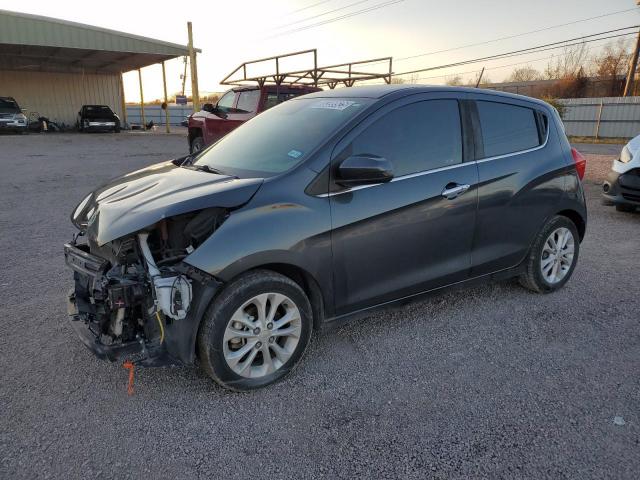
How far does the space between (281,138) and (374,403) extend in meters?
1.87

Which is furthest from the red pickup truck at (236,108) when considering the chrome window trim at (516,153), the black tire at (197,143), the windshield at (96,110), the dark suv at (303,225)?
the windshield at (96,110)

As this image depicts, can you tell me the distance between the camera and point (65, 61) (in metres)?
30.6

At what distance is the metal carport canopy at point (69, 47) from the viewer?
22047 millimetres

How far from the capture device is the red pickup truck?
1160cm

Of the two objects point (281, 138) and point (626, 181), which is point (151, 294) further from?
point (626, 181)

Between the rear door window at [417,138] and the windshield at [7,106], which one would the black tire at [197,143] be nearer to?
the rear door window at [417,138]

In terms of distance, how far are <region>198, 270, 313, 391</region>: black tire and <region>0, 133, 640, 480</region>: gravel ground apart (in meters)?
0.10

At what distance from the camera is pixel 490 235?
3654 millimetres

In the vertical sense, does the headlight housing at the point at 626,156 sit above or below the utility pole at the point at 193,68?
below

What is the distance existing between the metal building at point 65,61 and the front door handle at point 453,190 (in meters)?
25.4

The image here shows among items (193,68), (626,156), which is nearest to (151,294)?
(626,156)

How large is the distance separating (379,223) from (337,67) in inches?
509

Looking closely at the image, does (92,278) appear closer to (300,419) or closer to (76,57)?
(300,419)

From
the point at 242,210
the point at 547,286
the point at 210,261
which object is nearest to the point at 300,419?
the point at 210,261
